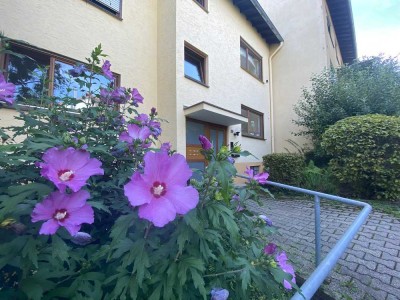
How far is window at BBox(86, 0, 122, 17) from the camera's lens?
5.62 m

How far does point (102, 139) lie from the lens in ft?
4.39

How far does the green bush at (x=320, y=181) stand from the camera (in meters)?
6.74

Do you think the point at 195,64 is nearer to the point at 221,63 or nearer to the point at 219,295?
the point at 221,63

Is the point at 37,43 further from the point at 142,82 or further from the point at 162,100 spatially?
the point at 162,100

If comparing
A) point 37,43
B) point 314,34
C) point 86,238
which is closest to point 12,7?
point 37,43

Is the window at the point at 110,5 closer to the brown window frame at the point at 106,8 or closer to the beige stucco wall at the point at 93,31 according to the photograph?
the brown window frame at the point at 106,8

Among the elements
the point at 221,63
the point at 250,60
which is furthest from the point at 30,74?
the point at 250,60

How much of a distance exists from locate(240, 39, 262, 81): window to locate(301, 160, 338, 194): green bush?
5299mm

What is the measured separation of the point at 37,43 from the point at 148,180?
17.1ft

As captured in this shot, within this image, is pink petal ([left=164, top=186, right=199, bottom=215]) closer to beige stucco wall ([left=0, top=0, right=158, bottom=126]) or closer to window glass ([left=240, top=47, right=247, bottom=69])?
beige stucco wall ([left=0, top=0, right=158, bottom=126])

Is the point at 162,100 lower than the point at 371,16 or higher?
lower

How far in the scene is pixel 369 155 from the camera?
5.70 m

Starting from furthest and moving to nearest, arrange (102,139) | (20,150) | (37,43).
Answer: (37,43) < (102,139) < (20,150)

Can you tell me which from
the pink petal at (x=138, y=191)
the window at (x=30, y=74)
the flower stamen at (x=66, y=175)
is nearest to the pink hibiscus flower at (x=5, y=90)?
the flower stamen at (x=66, y=175)
